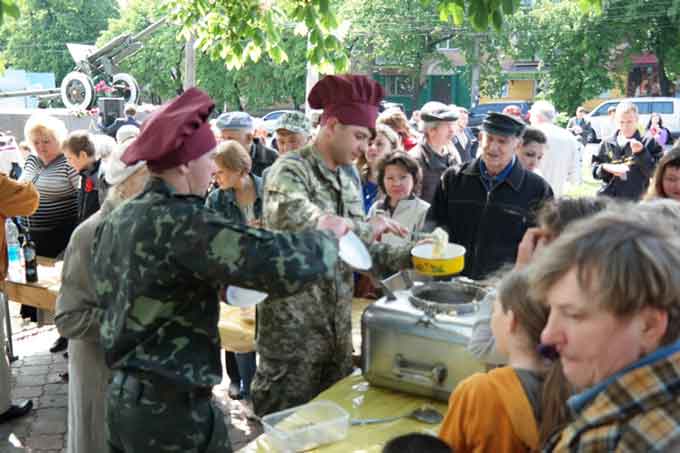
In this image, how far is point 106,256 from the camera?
1793 millimetres

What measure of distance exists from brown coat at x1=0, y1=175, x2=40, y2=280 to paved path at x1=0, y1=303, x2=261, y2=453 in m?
0.94

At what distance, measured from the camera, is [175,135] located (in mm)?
1640

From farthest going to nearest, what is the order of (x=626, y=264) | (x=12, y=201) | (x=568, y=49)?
(x=568, y=49)
(x=12, y=201)
(x=626, y=264)

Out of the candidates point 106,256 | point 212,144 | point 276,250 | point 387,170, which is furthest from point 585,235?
point 387,170

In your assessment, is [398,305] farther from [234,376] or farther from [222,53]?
[222,53]

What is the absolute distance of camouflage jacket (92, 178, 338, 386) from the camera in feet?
5.31

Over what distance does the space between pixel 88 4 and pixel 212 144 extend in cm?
4601

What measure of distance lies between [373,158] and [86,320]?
2815 millimetres

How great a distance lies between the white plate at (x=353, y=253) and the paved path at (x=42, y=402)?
2.11 meters

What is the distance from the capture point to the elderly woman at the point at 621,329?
0.98 metres

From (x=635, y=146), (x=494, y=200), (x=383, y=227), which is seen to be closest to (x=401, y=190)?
(x=494, y=200)

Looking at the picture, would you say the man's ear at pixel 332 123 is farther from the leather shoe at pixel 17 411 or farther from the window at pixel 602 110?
the window at pixel 602 110

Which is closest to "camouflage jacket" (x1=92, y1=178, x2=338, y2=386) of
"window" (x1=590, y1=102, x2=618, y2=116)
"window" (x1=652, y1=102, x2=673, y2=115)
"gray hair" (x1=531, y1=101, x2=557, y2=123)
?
"gray hair" (x1=531, y1=101, x2=557, y2=123)

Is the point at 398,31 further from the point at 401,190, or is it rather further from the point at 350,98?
the point at 350,98
